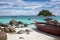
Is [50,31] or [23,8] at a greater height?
[23,8]

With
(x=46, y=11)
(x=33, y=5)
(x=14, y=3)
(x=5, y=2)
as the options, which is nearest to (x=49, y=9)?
(x=46, y=11)

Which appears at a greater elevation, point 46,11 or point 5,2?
point 5,2

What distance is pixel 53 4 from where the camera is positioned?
7062 mm

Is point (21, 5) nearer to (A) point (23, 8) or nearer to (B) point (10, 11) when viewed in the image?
(A) point (23, 8)

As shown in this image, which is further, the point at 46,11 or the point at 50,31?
the point at 46,11

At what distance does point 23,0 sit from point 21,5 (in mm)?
530

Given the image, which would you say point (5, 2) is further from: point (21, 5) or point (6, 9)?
point (21, 5)

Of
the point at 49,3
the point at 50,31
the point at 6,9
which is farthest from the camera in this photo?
the point at 6,9

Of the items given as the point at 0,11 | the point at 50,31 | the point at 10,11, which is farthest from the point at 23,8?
the point at 50,31

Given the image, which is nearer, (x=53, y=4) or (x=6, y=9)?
(x=53, y=4)

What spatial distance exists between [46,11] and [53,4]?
1.68 feet

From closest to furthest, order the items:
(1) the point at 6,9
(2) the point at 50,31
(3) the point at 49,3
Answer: (2) the point at 50,31
(3) the point at 49,3
(1) the point at 6,9

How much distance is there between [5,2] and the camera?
24.8 feet

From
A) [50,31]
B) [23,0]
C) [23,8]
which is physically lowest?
[50,31]
